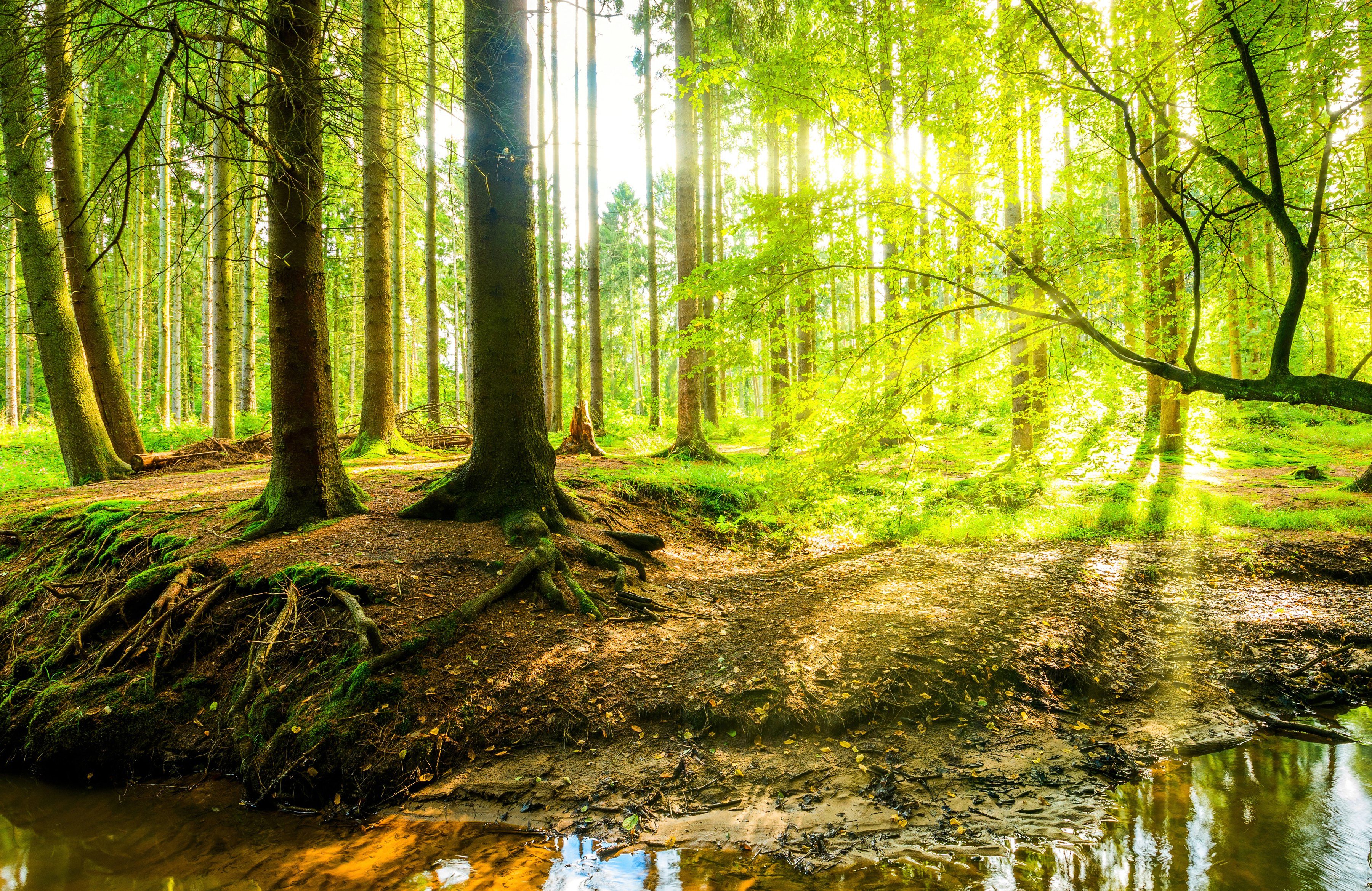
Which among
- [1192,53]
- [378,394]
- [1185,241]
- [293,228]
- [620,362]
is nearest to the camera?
[1192,53]

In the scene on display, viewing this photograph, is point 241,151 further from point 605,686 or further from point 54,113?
point 605,686

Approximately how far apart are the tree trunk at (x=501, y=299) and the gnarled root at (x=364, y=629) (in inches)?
65.0

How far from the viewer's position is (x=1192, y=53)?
4.54 m

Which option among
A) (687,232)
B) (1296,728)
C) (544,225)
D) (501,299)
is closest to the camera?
(1296,728)

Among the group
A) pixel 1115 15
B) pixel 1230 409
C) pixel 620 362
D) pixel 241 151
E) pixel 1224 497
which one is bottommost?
pixel 1224 497

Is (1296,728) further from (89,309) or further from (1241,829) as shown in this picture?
(89,309)

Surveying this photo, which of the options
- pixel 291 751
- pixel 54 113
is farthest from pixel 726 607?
pixel 54 113

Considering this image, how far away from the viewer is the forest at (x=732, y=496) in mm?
3562

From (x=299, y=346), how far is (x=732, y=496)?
6.18m

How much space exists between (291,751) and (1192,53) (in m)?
8.15

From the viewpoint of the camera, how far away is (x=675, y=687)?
14.0 ft

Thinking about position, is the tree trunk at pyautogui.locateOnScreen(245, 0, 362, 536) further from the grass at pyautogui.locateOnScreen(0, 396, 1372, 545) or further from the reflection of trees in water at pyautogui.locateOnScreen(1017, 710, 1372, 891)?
the reflection of trees in water at pyautogui.locateOnScreen(1017, 710, 1372, 891)

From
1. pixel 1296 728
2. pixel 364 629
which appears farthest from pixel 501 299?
pixel 1296 728

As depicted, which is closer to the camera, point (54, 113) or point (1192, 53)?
point (54, 113)
